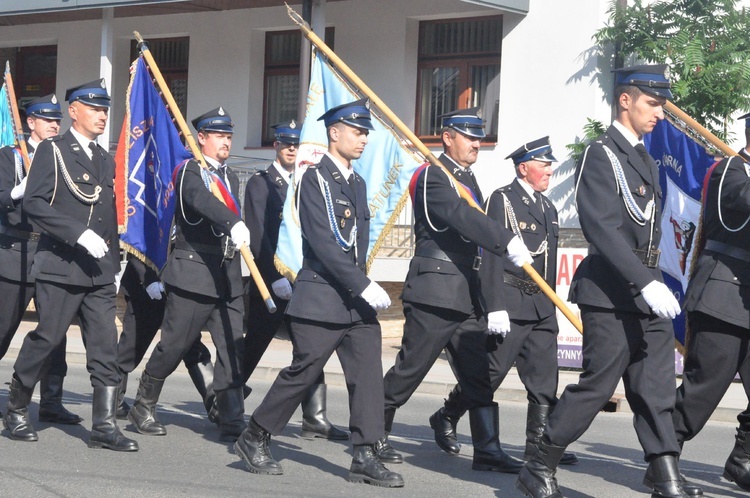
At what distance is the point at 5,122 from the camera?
970 cm

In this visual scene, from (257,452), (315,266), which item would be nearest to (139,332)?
(257,452)

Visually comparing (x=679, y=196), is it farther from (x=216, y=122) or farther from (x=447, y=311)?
(x=216, y=122)

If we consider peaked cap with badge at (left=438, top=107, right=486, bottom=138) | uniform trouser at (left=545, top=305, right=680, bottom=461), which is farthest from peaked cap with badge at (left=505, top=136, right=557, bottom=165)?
uniform trouser at (left=545, top=305, right=680, bottom=461)

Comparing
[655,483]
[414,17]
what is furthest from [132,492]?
[414,17]

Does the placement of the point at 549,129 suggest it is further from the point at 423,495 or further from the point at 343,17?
→ the point at 423,495

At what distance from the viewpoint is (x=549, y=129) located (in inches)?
639

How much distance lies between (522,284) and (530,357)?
17.3 inches

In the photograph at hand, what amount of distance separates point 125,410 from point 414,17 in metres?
10.2

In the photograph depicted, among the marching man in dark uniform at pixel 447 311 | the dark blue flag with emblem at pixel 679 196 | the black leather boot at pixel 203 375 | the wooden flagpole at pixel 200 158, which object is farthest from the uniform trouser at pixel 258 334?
the dark blue flag with emblem at pixel 679 196

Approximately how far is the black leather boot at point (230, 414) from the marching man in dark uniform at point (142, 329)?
0.65 m

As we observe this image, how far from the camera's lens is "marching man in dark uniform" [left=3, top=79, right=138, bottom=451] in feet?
23.9

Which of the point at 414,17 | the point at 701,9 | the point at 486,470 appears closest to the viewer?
the point at 486,470

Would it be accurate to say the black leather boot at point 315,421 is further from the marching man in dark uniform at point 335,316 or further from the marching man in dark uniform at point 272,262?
the marching man in dark uniform at point 335,316

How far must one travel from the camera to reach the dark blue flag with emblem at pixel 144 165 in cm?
881
